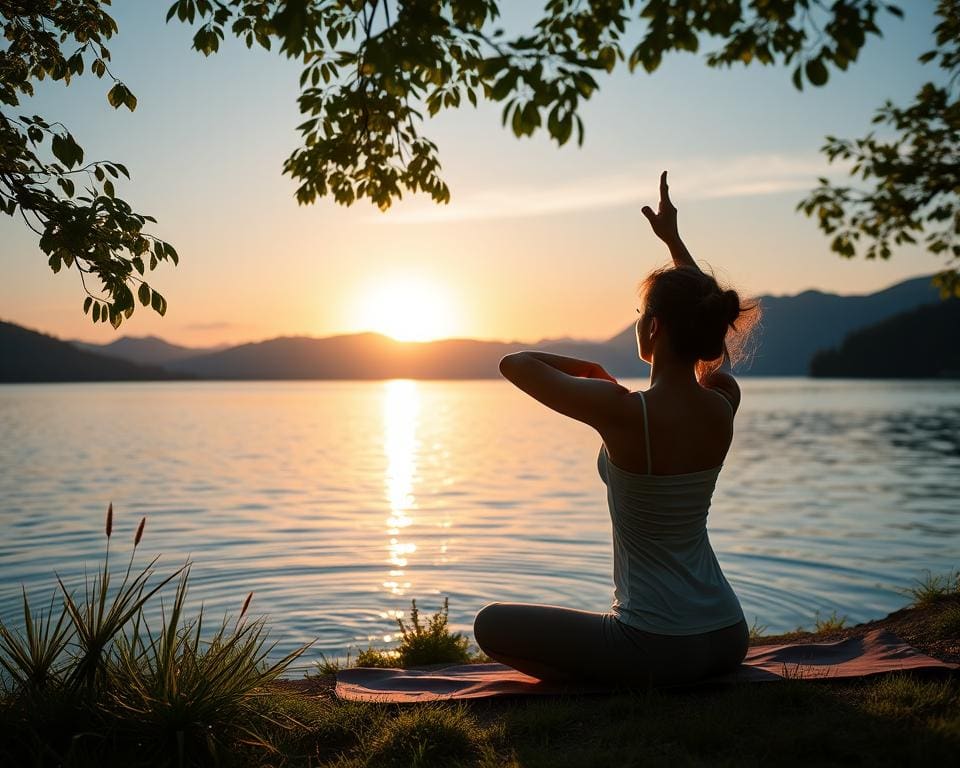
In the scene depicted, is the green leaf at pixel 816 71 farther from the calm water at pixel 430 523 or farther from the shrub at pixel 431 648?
the calm water at pixel 430 523

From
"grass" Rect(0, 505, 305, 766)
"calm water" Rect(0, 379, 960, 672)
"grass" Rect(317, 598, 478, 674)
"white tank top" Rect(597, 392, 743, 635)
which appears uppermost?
"white tank top" Rect(597, 392, 743, 635)

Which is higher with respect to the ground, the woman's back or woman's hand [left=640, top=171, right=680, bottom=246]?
woman's hand [left=640, top=171, right=680, bottom=246]

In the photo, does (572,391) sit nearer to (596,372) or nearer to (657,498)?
(596,372)

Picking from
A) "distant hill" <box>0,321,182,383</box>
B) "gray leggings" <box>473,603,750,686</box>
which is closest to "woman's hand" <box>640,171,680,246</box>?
"gray leggings" <box>473,603,750,686</box>

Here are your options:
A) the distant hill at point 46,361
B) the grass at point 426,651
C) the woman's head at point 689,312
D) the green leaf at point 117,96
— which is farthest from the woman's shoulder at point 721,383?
the distant hill at point 46,361

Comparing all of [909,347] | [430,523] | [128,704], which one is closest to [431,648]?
[128,704]

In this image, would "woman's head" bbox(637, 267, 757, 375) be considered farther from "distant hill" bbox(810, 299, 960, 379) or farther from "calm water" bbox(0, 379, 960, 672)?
"distant hill" bbox(810, 299, 960, 379)

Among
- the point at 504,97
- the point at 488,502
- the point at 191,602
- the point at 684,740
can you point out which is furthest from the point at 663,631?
the point at 488,502
